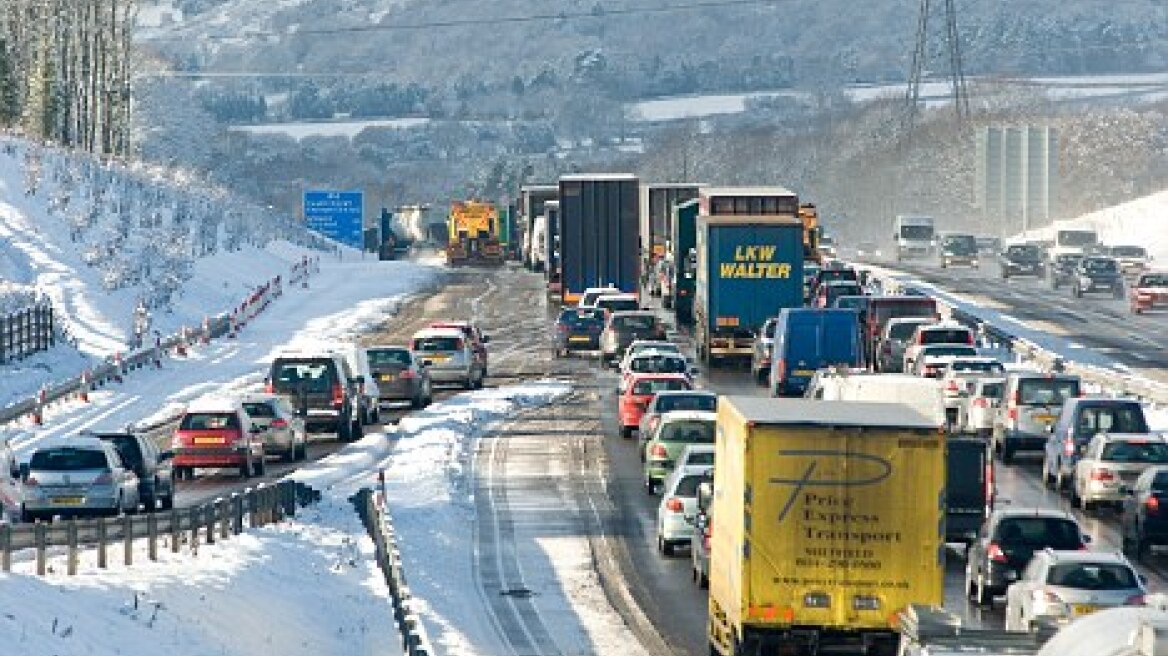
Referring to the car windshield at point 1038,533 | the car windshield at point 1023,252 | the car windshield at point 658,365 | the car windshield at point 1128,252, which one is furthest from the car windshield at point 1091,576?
the car windshield at point 1128,252

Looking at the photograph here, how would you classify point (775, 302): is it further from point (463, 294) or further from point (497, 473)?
point (463, 294)

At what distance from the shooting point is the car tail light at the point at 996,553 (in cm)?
3228

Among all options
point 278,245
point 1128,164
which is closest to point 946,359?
point 278,245

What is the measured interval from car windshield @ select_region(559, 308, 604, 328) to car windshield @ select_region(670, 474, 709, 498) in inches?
1558

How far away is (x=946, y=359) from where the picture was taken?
57875mm

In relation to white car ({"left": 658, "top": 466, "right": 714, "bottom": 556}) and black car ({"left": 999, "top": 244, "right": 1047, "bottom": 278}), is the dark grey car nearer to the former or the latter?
white car ({"left": 658, "top": 466, "right": 714, "bottom": 556})

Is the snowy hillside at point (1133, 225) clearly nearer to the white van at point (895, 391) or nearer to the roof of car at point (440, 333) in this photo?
the roof of car at point (440, 333)

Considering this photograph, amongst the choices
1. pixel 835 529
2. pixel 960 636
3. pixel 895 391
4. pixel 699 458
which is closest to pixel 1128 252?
pixel 895 391

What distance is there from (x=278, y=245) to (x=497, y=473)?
8076cm

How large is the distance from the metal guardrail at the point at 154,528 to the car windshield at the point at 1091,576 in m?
9.41

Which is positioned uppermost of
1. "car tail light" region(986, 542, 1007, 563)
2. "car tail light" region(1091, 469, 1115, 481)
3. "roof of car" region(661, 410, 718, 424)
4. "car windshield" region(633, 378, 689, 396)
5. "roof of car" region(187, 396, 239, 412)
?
"roof of car" region(661, 410, 718, 424)

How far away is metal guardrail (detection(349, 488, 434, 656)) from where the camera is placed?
2591 cm

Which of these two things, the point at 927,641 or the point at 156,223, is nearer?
the point at 927,641

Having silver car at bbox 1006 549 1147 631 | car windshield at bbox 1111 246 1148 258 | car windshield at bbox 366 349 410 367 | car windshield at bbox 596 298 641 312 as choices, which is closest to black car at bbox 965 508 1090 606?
silver car at bbox 1006 549 1147 631
